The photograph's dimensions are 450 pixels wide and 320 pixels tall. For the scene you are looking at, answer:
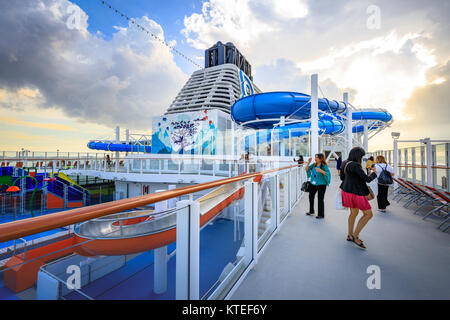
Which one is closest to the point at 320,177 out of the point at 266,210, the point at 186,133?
the point at 266,210

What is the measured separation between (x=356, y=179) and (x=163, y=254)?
245cm

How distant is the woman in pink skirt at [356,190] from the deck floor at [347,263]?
319 millimetres

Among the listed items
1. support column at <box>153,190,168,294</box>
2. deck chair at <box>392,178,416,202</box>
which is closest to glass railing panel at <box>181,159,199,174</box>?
deck chair at <box>392,178,416,202</box>

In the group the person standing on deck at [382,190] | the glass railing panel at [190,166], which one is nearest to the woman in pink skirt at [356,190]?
the person standing on deck at [382,190]

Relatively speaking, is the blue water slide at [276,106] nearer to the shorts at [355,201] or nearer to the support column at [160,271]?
the shorts at [355,201]

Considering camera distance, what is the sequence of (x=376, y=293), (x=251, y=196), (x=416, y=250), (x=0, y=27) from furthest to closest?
(x=0, y=27), (x=416, y=250), (x=251, y=196), (x=376, y=293)

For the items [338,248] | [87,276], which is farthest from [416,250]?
[87,276]

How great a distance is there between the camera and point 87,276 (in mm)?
842

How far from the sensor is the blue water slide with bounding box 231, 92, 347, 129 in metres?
8.61

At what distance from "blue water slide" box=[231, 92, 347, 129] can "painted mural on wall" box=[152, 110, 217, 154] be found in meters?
6.47
